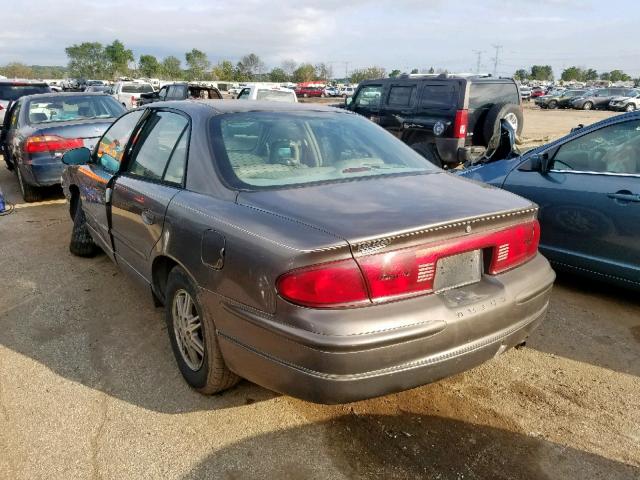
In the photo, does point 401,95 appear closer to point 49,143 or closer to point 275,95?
point 275,95

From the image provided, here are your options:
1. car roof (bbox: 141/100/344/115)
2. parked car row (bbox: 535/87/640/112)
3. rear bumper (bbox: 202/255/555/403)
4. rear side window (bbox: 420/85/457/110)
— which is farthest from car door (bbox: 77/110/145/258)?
parked car row (bbox: 535/87/640/112)

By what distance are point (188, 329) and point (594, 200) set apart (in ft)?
10.2

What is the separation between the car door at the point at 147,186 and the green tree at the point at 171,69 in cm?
11170

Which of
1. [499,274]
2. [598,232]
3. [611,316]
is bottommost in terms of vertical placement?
[611,316]

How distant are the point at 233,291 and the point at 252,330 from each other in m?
0.19

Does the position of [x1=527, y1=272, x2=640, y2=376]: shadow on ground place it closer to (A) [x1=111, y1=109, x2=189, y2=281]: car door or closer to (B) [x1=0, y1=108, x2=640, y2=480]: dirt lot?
(B) [x1=0, y1=108, x2=640, y2=480]: dirt lot

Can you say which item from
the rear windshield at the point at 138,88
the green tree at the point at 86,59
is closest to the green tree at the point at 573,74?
the green tree at the point at 86,59

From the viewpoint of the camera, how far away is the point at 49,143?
719 cm

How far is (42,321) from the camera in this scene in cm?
379

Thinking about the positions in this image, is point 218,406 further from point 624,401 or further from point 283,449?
point 624,401

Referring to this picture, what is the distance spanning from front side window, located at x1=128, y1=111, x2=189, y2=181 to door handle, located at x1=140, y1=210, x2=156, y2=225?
0.22m

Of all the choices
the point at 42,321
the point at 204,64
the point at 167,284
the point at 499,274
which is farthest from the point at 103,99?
the point at 204,64

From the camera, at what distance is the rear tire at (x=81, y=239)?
5.02 m

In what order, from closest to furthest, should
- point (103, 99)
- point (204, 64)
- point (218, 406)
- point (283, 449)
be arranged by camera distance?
point (283, 449) → point (218, 406) → point (103, 99) → point (204, 64)
